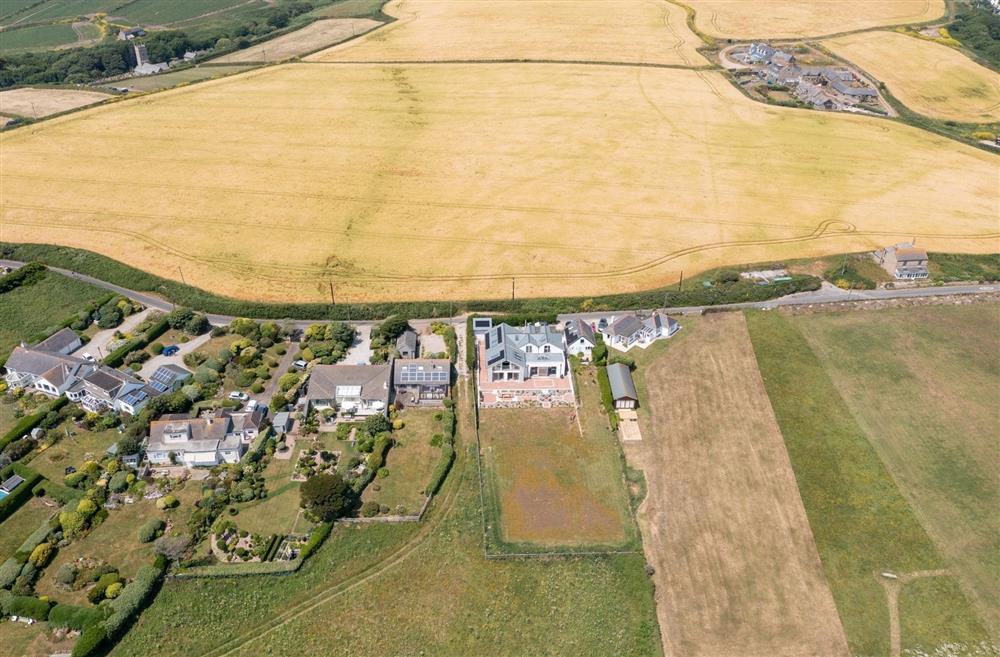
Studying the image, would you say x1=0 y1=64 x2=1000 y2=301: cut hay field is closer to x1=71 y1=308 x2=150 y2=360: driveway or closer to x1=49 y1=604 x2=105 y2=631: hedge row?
x1=71 y1=308 x2=150 y2=360: driveway

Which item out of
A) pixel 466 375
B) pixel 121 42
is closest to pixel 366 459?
pixel 466 375

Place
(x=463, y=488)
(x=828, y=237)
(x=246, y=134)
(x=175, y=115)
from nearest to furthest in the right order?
1. (x=463, y=488)
2. (x=828, y=237)
3. (x=246, y=134)
4. (x=175, y=115)

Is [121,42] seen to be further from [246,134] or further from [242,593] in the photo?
[242,593]

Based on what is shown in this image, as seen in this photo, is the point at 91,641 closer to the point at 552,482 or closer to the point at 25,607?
the point at 25,607

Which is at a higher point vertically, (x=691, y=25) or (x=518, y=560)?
(x=691, y=25)

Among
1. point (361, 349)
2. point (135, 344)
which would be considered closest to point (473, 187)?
point (361, 349)

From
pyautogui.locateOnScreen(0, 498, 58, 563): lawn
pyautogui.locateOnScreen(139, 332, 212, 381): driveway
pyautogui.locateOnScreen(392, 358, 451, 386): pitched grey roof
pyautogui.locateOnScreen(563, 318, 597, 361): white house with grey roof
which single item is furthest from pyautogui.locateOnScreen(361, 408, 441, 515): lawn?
pyautogui.locateOnScreen(139, 332, 212, 381): driveway
